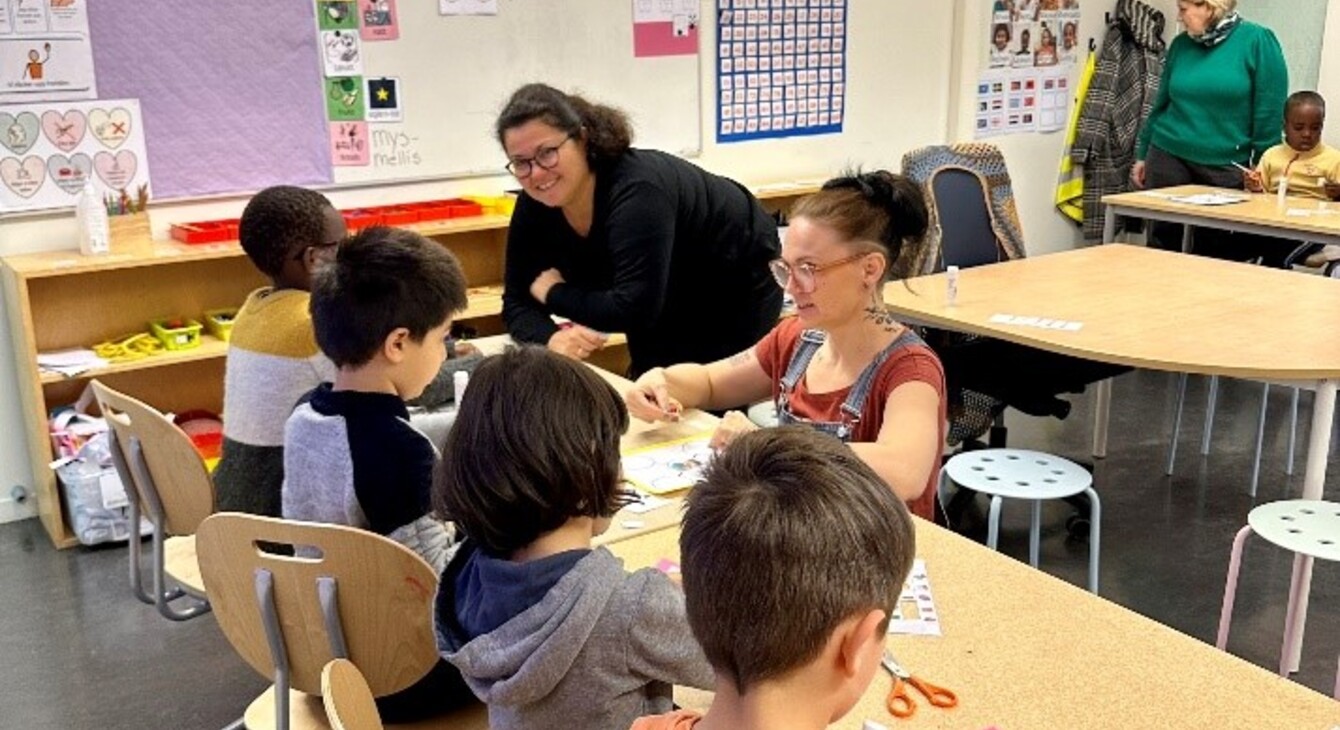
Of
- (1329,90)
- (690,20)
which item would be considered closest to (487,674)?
(690,20)

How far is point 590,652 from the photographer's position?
1.36 m

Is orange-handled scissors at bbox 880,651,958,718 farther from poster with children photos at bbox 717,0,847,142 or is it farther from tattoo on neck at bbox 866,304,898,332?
poster with children photos at bbox 717,0,847,142

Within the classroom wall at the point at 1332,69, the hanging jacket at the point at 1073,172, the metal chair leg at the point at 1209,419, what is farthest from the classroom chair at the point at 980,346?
the classroom wall at the point at 1332,69

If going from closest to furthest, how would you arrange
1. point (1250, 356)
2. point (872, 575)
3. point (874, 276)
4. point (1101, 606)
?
point (872, 575) < point (1101, 606) < point (874, 276) < point (1250, 356)

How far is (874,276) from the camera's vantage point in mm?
2150

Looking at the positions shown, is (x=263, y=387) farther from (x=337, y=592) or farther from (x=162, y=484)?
(x=337, y=592)

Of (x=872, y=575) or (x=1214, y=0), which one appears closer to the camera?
(x=872, y=575)

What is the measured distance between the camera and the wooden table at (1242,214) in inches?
183

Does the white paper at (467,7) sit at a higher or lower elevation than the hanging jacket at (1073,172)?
higher

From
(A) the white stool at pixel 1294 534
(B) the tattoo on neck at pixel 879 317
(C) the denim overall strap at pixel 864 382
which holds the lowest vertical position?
(A) the white stool at pixel 1294 534

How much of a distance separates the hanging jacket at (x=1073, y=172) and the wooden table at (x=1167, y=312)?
2.52 metres

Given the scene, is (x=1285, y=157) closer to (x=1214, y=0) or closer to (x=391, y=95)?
(x=1214, y=0)

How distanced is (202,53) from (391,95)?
66cm

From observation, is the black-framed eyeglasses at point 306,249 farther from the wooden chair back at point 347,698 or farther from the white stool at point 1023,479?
the white stool at point 1023,479
